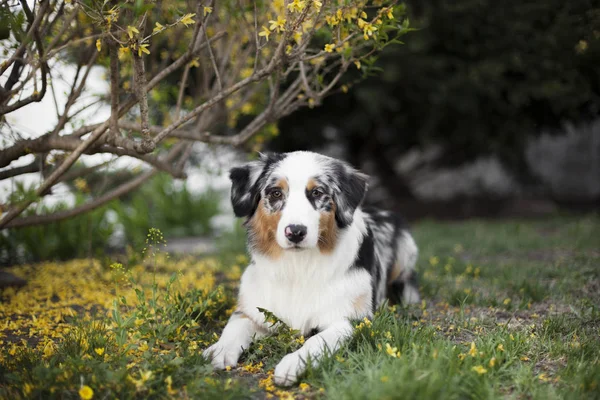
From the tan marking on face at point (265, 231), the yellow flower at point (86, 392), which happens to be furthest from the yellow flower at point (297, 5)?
the yellow flower at point (86, 392)

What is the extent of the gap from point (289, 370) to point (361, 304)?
2.77 ft

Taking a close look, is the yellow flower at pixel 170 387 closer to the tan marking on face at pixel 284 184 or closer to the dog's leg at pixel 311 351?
the dog's leg at pixel 311 351

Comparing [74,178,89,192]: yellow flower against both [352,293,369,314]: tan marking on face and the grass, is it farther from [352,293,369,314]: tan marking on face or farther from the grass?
[352,293,369,314]: tan marking on face

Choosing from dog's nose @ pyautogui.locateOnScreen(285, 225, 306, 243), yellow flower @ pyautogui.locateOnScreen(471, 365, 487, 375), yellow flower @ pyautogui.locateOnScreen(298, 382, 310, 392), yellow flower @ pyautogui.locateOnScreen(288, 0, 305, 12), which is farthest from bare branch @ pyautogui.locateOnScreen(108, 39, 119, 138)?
yellow flower @ pyautogui.locateOnScreen(471, 365, 487, 375)

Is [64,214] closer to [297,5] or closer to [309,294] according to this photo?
[309,294]

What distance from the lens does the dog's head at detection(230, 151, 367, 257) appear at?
3104mm

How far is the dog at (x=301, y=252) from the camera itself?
124 inches

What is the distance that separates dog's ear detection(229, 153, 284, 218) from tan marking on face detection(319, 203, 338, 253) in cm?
47

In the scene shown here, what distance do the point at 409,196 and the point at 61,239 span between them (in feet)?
25.1

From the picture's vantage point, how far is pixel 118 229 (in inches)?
325

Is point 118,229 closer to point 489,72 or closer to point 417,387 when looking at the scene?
point 489,72

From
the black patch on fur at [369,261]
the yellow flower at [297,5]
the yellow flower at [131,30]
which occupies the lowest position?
the black patch on fur at [369,261]

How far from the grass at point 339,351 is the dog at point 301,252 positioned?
15 centimetres

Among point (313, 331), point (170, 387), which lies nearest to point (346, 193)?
point (313, 331)
